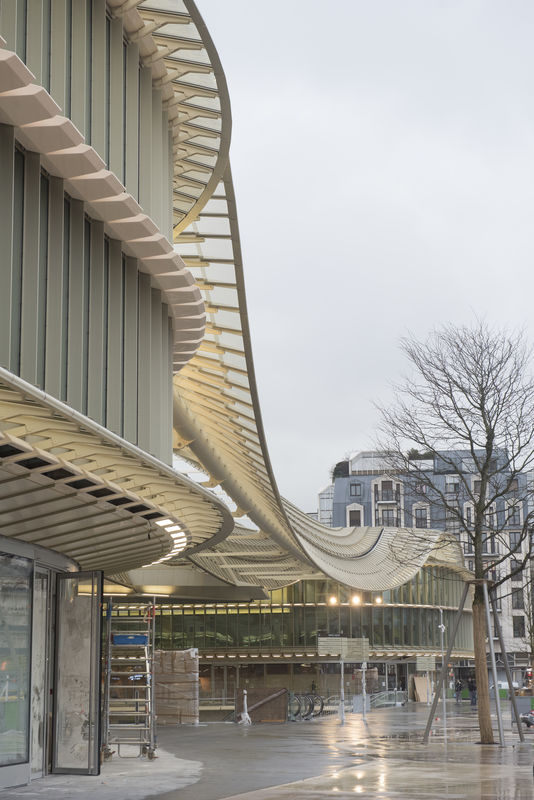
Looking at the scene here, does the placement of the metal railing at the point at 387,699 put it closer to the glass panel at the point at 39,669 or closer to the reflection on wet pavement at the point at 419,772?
the reflection on wet pavement at the point at 419,772

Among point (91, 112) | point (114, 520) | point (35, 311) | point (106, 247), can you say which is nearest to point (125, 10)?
point (91, 112)

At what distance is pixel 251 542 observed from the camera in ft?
141

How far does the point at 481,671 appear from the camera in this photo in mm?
26625

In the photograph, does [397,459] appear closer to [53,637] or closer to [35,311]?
[53,637]

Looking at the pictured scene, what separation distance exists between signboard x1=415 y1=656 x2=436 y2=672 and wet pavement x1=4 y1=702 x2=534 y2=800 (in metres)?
41.1

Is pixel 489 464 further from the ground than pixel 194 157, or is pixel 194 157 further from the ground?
pixel 194 157

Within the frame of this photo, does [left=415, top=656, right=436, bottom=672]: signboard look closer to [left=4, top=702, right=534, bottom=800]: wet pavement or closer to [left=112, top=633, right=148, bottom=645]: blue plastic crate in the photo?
[left=4, top=702, right=534, bottom=800]: wet pavement

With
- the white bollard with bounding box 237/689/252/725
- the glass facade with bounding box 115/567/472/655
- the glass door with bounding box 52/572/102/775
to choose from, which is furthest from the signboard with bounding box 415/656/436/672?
the glass door with bounding box 52/572/102/775

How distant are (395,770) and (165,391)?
25.2ft

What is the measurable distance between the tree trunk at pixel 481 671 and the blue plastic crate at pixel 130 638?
8.36m

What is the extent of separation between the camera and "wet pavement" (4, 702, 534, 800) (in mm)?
15133

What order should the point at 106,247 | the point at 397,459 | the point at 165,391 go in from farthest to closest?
the point at 397,459 → the point at 165,391 → the point at 106,247

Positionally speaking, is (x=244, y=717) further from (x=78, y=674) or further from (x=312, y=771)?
(x=78, y=674)

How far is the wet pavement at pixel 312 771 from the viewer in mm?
15133
